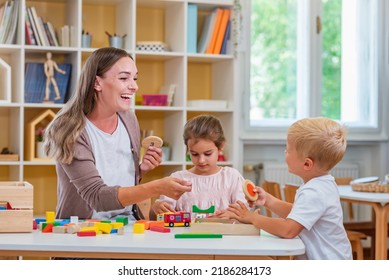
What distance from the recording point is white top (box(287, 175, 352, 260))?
2180mm

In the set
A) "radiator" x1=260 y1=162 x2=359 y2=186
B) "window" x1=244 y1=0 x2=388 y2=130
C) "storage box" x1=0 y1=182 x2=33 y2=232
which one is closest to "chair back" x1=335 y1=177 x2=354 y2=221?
"radiator" x1=260 y1=162 x2=359 y2=186

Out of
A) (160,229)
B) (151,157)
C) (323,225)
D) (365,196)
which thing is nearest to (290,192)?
(365,196)

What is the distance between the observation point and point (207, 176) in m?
3.00

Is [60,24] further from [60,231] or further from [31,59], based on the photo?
[60,231]

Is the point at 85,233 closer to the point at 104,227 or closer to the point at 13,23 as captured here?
the point at 104,227

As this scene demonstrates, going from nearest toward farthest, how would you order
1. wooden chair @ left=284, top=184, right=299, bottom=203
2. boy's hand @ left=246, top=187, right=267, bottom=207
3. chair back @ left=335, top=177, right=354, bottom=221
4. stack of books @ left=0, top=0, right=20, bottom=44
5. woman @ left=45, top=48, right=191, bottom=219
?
boy's hand @ left=246, top=187, right=267, bottom=207, woman @ left=45, top=48, right=191, bottom=219, wooden chair @ left=284, top=184, right=299, bottom=203, stack of books @ left=0, top=0, right=20, bottom=44, chair back @ left=335, top=177, right=354, bottom=221

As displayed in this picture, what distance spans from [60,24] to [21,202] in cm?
252

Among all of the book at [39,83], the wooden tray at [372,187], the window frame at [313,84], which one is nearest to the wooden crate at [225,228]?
the wooden tray at [372,187]

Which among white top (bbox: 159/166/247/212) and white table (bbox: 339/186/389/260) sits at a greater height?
white top (bbox: 159/166/247/212)

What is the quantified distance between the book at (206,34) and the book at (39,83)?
83cm

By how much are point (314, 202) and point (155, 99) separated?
244cm

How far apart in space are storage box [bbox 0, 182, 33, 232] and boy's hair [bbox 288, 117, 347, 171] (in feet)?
2.66

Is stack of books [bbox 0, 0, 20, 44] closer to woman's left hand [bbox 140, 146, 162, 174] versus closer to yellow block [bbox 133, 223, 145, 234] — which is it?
woman's left hand [bbox 140, 146, 162, 174]

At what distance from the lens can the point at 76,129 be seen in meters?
2.50
